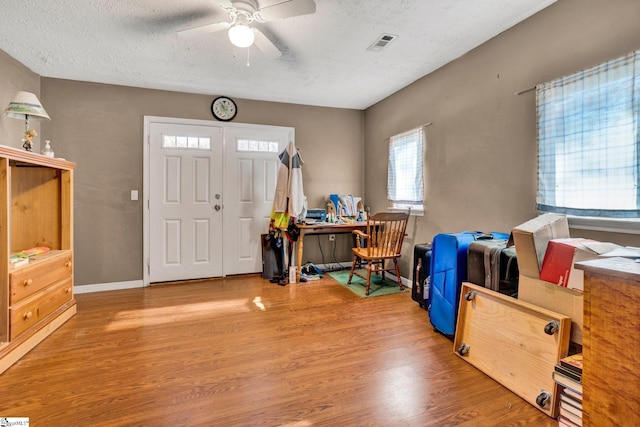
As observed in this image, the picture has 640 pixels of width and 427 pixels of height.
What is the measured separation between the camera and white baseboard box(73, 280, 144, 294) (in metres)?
3.50

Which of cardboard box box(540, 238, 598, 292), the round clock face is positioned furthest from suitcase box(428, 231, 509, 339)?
the round clock face

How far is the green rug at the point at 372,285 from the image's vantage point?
3.42 meters

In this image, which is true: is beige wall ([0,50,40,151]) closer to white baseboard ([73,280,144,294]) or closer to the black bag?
white baseboard ([73,280,144,294])

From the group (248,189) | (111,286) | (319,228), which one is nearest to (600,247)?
(319,228)

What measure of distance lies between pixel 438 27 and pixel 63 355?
3.60m

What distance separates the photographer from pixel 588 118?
6.19 feet

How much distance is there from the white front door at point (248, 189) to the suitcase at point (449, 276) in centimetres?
249

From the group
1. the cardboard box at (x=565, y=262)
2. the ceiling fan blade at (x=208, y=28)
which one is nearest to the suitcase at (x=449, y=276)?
the cardboard box at (x=565, y=262)

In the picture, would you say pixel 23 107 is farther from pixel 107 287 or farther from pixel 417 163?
pixel 417 163

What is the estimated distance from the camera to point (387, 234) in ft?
11.3

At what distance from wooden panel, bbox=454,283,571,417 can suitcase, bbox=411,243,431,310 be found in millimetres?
726

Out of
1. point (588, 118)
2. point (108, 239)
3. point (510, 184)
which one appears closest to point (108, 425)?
point (108, 239)

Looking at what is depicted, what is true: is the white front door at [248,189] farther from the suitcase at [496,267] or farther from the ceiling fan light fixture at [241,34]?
the suitcase at [496,267]

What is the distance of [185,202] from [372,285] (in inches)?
100
